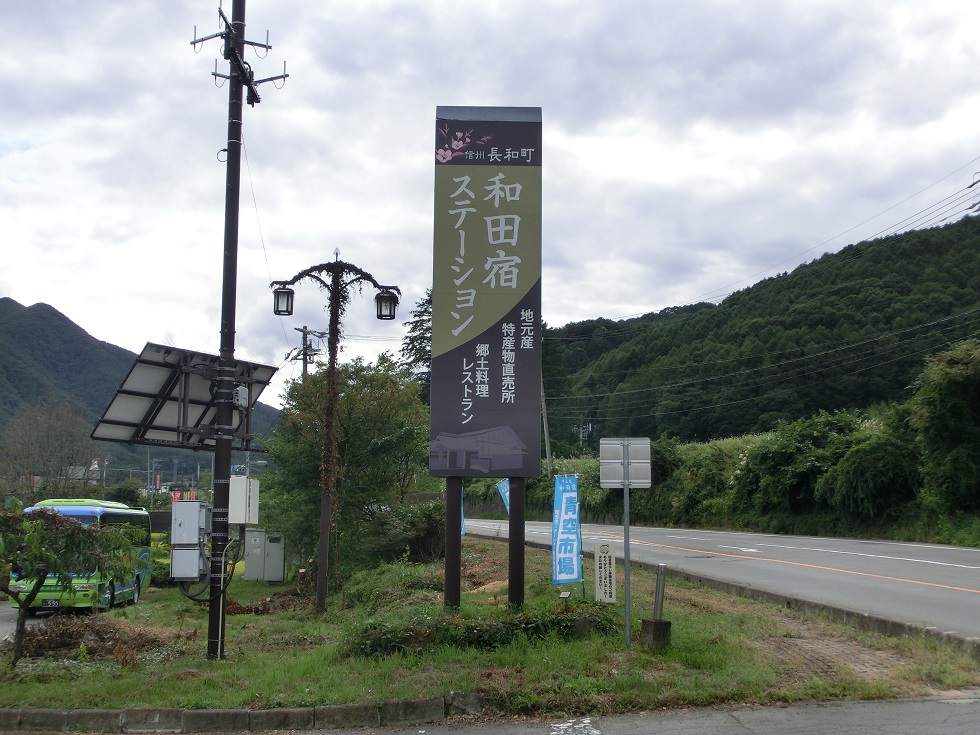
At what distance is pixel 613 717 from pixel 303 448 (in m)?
16.1

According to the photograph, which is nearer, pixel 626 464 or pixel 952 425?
pixel 626 464

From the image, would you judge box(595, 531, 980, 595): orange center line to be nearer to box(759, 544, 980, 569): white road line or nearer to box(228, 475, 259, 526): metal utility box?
box(759, 544, 980, 569): white road line

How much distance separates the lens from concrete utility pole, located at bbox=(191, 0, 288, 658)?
9.69m

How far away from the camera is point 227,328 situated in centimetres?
1006

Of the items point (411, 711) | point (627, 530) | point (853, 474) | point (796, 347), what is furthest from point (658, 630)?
point (796, 347)

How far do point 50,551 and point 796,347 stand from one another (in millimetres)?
52278

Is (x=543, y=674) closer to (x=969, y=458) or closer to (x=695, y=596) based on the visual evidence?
(x=695, y=596)

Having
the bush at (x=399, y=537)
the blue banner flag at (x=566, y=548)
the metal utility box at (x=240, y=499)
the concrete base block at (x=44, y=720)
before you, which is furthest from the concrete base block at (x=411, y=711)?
the bush at (x=399, y=537)

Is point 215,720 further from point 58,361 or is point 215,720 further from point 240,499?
point 58,361

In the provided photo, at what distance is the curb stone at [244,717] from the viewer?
23.7ft

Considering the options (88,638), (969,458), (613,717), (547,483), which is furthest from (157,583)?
(547,483)

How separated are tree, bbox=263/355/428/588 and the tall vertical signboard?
35.4 ft

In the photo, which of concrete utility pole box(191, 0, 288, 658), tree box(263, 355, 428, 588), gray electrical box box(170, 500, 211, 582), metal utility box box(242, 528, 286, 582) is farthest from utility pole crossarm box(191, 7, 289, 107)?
metal utility box box(242, 528, 286, 582)

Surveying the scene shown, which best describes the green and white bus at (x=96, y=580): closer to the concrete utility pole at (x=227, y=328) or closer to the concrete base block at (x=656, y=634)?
the concrete utility pole at (x=227, y=328)
